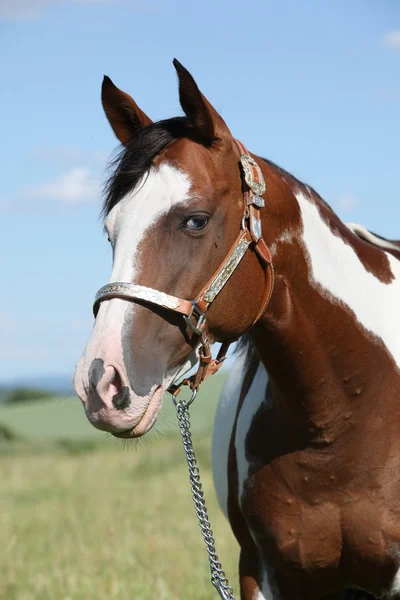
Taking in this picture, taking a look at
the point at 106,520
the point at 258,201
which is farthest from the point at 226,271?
the point at 106,520

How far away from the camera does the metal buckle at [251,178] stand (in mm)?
3324

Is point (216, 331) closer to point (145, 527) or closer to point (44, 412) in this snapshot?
point (145, 527)

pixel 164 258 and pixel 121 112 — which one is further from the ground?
pixel 121 112

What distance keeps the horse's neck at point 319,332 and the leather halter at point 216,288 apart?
5.7 inches

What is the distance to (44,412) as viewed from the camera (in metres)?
21.7

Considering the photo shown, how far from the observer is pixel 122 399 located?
288cm

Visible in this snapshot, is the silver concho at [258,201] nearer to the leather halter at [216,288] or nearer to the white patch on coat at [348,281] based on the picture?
the leather halter at [216,288]

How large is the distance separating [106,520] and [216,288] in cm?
742

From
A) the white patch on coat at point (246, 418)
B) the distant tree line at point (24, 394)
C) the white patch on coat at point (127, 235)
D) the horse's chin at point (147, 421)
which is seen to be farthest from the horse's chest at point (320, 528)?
the distant tree line at point (24, 394)

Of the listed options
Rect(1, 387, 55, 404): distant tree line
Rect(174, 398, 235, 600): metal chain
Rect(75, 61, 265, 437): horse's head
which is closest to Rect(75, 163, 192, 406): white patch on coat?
Rect(75, 61, 265, 437): horse's head

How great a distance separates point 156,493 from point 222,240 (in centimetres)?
975

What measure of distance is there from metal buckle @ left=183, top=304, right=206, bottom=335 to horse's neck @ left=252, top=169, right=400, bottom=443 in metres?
0.45

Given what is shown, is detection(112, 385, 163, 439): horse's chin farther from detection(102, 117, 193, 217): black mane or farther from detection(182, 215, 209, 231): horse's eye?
detection(102, 117, 193, 217): black mane

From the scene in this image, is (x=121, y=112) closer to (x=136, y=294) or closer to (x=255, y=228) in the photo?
(x=255, y=228)
